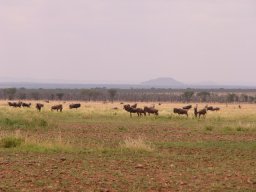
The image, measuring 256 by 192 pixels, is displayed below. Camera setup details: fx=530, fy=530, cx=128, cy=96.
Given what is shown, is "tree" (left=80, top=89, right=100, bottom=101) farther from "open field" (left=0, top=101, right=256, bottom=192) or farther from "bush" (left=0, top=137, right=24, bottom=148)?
"bush" (left=0, top=137, right=24, bottom=148)

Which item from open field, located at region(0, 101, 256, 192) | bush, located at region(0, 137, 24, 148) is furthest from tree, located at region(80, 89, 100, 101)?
bush, located at region(0, 137, 24, 148)

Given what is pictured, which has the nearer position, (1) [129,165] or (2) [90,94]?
(1) [129,165]

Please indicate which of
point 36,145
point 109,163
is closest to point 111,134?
point 36,145

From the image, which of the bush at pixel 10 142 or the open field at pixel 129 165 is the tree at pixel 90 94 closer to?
the open field at pixel 129 165

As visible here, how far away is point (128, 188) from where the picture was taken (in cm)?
1193

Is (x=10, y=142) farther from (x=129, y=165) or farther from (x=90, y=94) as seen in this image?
(x=90, y=94)

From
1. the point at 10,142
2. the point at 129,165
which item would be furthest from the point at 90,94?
the point at 129,165

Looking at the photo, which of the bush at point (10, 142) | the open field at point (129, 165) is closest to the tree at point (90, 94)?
the open field at point (129, 165)

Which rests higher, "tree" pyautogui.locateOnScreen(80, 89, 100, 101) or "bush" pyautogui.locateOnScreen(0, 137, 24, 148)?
"bush" pyautogui.locateOnScreen(0, 137, 24, 148)

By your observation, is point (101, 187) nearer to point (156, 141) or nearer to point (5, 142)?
point (5, 142)

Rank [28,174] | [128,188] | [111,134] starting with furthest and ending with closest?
1. [111,134]
2. [28,174]
3. [128,188]

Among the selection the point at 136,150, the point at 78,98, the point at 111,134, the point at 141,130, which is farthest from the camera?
the point at 78,98

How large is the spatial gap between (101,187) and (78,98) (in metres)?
126

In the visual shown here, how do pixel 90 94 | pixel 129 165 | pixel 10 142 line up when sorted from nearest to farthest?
pixel 129 165
pixel 10 142
pixel 90 94
